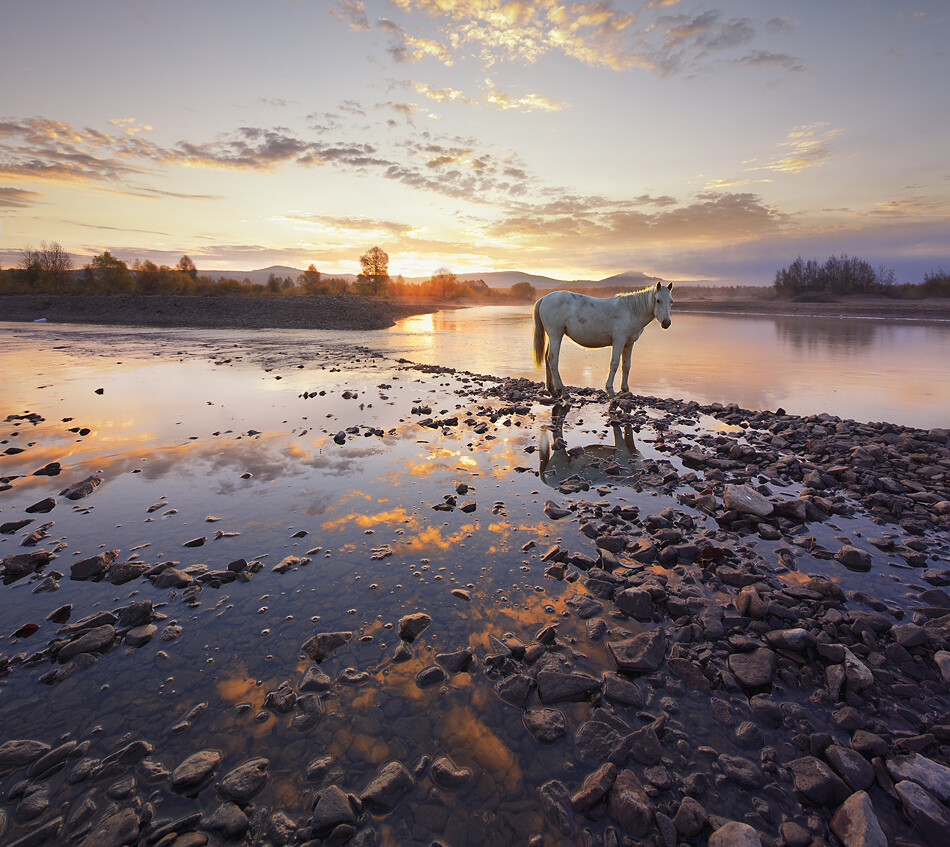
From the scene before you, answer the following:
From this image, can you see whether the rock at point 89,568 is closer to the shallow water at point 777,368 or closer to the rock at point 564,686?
the rock at point 564,686

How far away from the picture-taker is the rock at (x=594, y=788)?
7.48 feet

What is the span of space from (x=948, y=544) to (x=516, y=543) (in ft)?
16.2

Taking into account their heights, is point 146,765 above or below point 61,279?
below

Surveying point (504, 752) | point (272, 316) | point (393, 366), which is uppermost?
point (272, 316)

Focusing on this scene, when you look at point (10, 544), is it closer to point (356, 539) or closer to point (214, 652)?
point (214, 652)

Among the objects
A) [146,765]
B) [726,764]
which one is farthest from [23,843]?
[726,764]

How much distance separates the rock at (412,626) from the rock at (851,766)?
279cm

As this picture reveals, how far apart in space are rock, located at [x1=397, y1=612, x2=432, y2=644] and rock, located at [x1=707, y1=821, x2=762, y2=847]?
2227 mm

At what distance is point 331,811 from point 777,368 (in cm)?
2047

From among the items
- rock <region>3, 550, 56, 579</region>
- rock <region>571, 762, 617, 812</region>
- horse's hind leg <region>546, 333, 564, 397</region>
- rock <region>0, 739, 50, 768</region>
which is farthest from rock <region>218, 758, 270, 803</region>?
horse's hind leg <region>546, 333, 564, 397</region>

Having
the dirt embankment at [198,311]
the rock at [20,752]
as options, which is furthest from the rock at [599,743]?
the dirt embankment at [198,311]

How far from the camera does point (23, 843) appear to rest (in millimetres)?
2055

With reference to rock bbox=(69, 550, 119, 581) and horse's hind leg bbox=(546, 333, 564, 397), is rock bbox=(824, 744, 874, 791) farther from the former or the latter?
horse's hind leg bbox=(546, 333, 564, 397)

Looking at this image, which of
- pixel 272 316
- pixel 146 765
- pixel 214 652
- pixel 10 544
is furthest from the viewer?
pixel 272 316
